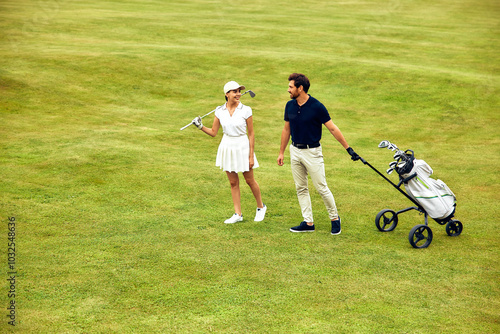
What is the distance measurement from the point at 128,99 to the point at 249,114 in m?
10.1

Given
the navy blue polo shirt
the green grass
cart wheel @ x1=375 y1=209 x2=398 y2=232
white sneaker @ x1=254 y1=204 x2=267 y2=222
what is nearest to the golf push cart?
the green grass

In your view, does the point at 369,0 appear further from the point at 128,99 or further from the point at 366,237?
the point at 366,237

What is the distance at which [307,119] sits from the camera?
7.82 metres

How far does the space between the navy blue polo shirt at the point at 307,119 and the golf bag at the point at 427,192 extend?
5.35 feet

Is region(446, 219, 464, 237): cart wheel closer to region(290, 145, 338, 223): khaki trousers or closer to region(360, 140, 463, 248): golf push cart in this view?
Result: region(360, 140, 463, 248): golf push cart

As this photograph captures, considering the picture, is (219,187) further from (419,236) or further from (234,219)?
(419,236)

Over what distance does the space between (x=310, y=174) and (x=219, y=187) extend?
302cm

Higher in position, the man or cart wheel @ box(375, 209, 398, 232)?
the man

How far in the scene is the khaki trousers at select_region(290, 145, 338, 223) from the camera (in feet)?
26.3

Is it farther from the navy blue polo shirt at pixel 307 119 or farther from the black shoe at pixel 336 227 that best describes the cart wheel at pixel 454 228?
the navy blue polo shirt at pixel 307 119

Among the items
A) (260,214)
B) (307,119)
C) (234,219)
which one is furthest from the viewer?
(260,214)

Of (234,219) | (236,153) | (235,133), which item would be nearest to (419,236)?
(234,219)

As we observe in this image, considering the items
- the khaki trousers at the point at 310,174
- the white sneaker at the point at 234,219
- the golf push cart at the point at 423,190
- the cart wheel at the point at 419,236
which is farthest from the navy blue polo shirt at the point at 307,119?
the cart wheel at the point at 419,236

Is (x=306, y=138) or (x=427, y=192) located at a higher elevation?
(x=306, y=138)
